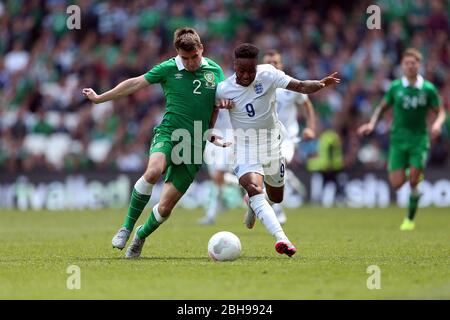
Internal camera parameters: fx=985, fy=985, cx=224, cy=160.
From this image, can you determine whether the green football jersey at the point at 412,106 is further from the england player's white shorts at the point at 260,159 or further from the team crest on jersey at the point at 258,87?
the team crest on jersey at the point at 258,87

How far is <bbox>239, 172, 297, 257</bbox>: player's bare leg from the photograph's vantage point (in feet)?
32.2

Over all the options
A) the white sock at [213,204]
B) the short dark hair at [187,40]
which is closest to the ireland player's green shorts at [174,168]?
the short dark hair at [187,40]

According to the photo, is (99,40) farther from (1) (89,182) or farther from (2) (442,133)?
(2) (442,133)

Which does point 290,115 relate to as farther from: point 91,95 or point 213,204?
point 91,95

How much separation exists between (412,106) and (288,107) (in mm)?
2126

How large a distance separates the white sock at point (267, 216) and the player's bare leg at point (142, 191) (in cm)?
103

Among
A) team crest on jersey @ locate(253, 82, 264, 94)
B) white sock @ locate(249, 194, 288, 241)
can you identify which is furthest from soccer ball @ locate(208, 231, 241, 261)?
team crest on jersey @ locate(253, 82, 264, 94)

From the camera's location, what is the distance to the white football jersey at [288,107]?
49.4ft

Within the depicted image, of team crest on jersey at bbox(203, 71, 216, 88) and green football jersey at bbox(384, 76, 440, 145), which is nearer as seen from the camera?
team crest on jersey at bbox(203, 71, 216, 88)

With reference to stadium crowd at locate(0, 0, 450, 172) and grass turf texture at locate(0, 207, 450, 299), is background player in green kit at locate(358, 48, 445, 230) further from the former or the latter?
stadium crowd at locate(0, 0, 450, 172)

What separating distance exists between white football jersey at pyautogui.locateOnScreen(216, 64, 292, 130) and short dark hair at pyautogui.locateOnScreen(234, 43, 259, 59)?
33cm

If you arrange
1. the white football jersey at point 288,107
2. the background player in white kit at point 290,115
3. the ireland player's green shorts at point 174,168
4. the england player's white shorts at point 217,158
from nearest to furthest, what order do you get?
the ireland player's green shorts at point 174,168
the background player in white kit at point 290,115
the white football jersey at point 288,107
the england player's white shorts at point 217,158

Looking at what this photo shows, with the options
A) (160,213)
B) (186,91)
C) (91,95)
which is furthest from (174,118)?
(160,213)
